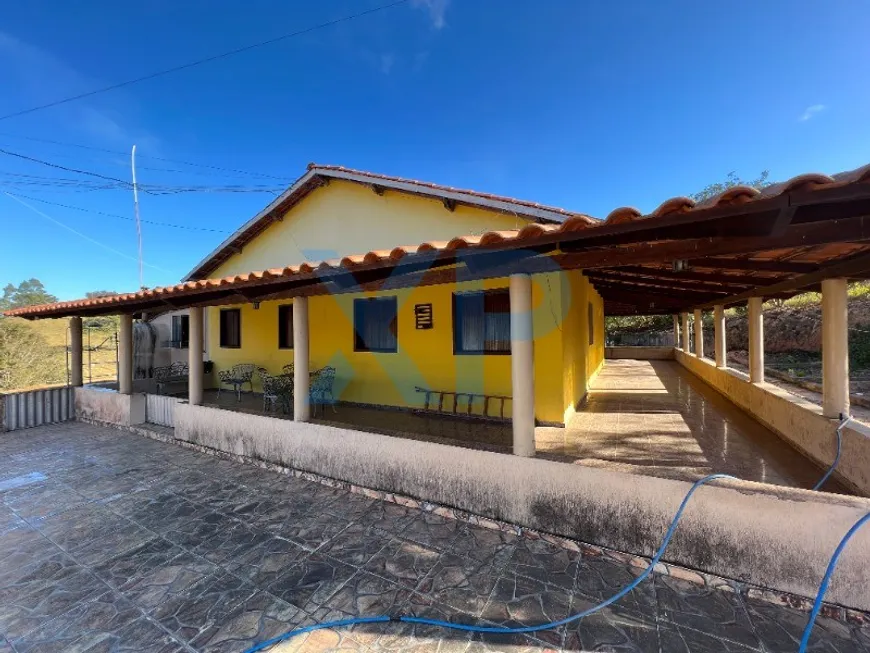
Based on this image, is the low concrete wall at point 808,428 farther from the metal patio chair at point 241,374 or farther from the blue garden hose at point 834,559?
the metal patio chair at point 241,374

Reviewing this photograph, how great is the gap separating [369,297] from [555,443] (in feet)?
17.3

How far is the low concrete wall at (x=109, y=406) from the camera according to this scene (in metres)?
9.58

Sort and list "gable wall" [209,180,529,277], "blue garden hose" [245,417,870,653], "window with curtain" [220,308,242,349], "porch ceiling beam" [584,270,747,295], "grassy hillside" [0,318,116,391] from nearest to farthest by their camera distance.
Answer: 1. "blue garden hose" [245,417,870,653]
2. "porch ceiling beam" [584,270,747,295]
3. "gable wall" [209,180,529,277]
4. "window with curtain" [220,308,242,349]
5. "grassy hillside" [0,318,116,391]

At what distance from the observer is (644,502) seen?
371 cm

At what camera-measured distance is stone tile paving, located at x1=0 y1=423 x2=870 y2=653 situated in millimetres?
2873

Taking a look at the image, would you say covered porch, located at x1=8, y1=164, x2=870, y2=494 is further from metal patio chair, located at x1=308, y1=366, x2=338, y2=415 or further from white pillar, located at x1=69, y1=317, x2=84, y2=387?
white pillar, located at x1=69, y1=317, x2=84, y2=387

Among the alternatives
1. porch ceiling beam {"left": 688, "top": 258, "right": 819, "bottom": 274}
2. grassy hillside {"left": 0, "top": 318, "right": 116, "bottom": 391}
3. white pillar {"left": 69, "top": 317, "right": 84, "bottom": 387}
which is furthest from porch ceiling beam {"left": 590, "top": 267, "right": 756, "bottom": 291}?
grassy hillside {"left": 0, "top": 318, "right": 116, "bottom": 391}

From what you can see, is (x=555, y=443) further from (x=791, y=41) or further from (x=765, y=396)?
(x=791, y=41)

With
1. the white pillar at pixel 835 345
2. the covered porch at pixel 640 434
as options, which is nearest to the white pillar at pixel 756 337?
the covered porch at pixel 640 434

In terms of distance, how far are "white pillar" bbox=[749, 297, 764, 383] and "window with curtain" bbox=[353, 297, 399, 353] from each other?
7360 mm

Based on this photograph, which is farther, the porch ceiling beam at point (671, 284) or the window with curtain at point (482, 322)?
the window with curtain at point (482, 322)

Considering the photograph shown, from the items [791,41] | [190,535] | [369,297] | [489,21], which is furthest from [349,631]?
[791,41]

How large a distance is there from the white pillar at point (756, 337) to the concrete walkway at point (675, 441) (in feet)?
3.00

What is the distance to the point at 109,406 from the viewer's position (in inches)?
399
